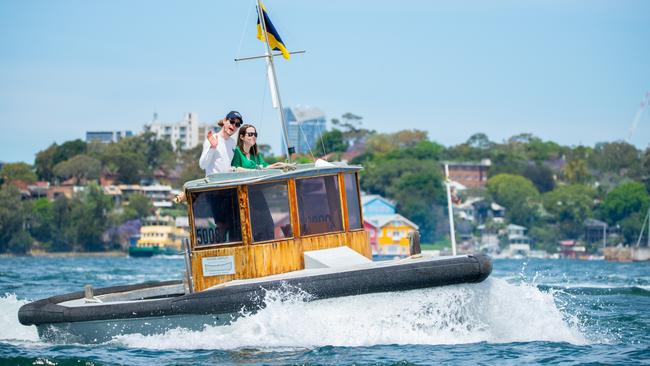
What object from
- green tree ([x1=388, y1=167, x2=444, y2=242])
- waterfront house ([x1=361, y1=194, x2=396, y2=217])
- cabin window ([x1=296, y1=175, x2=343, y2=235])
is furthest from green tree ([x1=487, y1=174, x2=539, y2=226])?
cabin window ([x1=296, y1=175, x2=343, y2=235])

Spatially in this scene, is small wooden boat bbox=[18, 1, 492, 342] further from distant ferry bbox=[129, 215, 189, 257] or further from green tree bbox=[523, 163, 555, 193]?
green tree bbox=[523, 163, 555, 193]

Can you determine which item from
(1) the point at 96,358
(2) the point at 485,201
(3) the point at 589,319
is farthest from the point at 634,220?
(1) the point at 96,358

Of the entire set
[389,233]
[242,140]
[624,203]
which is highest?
[242,140]

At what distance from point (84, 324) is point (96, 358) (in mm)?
1556

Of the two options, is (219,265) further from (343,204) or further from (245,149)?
(343,204)

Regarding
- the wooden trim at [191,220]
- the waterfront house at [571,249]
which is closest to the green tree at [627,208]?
the waterfront house at [571,249]

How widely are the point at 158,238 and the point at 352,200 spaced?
4247 inches

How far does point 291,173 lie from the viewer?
56.6 feet

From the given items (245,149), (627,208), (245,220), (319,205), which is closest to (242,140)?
(245,149)

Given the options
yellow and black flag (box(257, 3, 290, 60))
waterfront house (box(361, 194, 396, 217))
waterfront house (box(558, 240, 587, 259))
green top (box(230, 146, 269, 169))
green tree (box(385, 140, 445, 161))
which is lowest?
waterfront house (box(558, 240, 587, 259))

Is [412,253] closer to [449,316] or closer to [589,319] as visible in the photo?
[449,316]

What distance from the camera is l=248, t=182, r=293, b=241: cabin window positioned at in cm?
1720

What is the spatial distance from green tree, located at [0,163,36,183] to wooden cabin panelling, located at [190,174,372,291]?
131 metres

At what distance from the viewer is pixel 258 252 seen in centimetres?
1714
